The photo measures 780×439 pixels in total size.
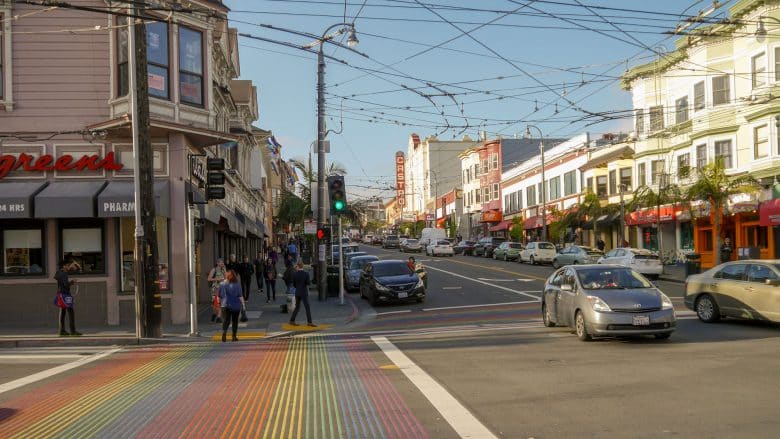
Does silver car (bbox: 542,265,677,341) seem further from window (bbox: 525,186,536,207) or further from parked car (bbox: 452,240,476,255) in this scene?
window (bbox: 525,186,536,207)

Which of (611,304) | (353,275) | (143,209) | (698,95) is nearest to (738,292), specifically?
(611,304)

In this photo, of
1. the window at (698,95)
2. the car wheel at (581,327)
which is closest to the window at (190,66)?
Result: the car wheel at (581,327)

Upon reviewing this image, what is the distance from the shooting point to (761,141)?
34250 mm

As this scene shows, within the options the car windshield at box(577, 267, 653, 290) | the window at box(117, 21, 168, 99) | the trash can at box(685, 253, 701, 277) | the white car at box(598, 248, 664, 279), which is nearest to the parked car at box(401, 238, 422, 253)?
the white car at box(598, 248, 664, 279)

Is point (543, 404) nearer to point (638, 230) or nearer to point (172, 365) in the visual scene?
point (172, 365)

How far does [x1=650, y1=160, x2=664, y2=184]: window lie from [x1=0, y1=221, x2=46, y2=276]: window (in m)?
33.7

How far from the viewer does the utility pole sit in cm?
→ 1720

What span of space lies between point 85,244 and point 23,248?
171 cm

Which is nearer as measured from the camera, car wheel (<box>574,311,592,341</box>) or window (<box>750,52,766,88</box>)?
car wheel (<box>574,311,592,341</box>)

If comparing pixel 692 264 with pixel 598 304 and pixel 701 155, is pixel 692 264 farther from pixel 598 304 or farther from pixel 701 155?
pixel 598 304

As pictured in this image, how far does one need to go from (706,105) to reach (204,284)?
26.3m

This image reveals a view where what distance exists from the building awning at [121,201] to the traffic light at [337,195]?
5937mm

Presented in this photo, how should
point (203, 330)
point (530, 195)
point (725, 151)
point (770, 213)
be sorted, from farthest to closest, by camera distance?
point (530, 195)
point (725, 151)
point (770, 213)
point (203, 330)

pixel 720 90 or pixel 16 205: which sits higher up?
pixel 720 90
